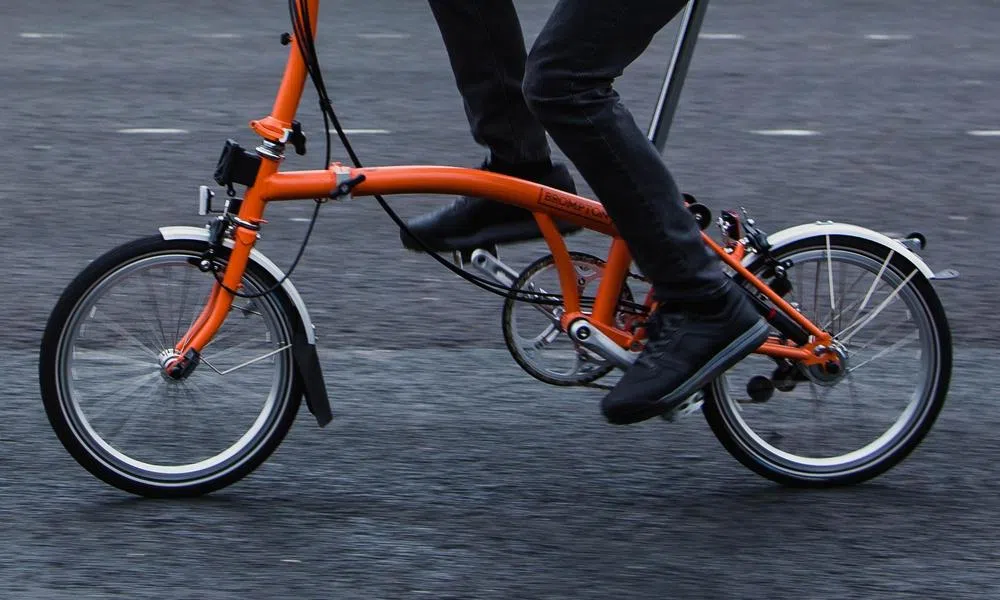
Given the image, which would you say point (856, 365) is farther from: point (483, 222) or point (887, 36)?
point (887, 36)

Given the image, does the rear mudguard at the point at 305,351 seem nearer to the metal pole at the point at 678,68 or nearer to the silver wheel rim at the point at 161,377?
the silver wheel rim at the point at 161,377

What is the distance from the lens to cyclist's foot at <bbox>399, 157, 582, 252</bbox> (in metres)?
4.52

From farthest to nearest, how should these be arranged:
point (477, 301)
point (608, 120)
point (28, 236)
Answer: point (28, 236), point (477, 301), point (608, 120)

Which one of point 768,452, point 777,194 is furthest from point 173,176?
point 768,452

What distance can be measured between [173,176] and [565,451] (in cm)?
320

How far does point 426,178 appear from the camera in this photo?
4305 mm

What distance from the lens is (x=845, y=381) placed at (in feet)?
15.2

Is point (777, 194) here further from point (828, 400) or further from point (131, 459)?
point (131, 459)

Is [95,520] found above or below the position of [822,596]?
below

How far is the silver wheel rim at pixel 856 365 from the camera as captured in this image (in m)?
4.51

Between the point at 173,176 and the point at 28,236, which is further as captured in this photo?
the point at 173,176

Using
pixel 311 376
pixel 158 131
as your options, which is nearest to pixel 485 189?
pixel 311 376

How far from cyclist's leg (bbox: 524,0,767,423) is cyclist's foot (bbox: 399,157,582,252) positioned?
329mm

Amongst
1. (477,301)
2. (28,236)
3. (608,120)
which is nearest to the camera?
(608,120)
